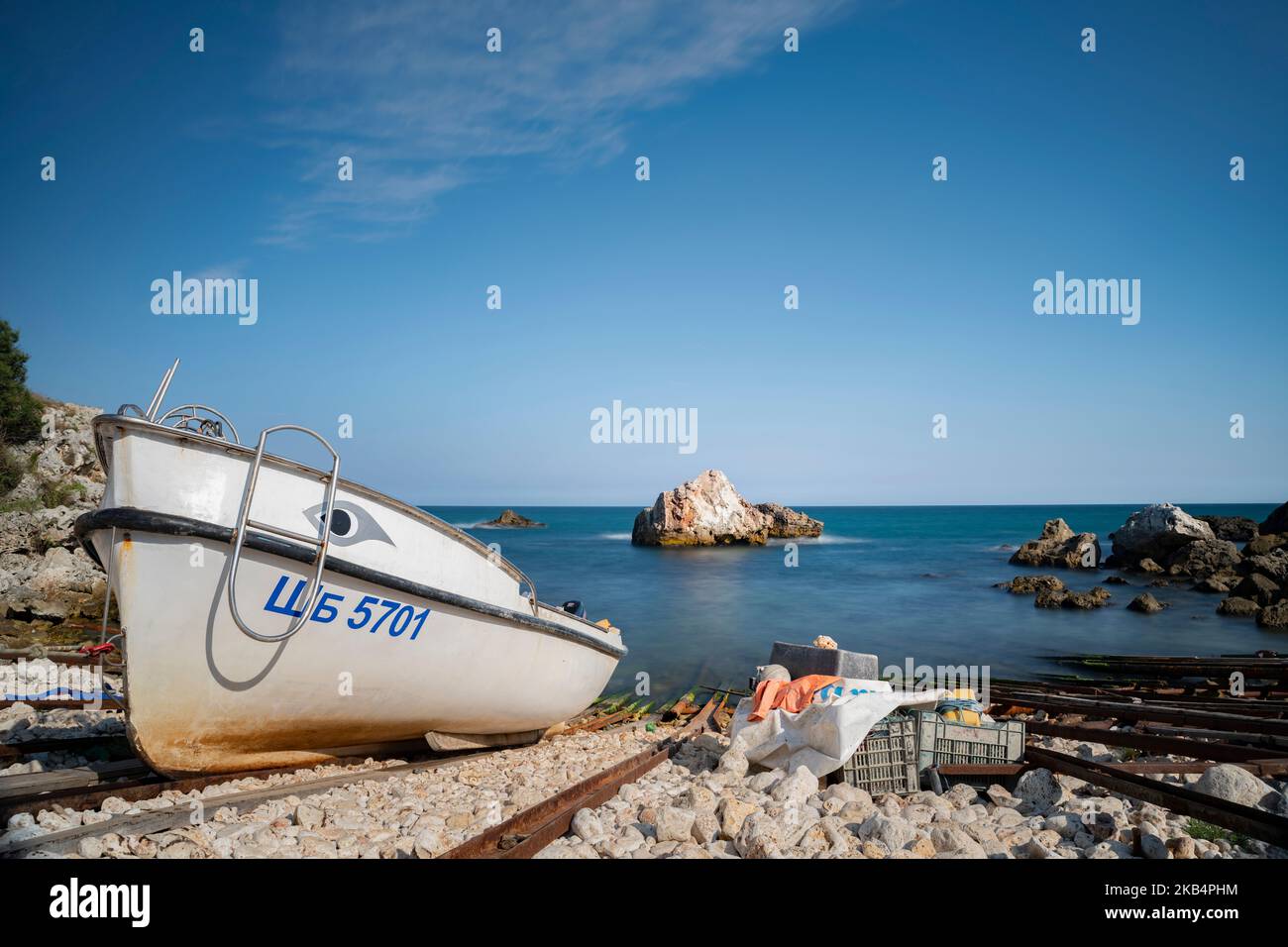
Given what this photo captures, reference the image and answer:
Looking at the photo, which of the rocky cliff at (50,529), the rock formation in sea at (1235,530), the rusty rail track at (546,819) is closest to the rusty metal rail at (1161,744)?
the rusty rail track at (546,819)

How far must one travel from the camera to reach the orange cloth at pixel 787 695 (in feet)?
22.6

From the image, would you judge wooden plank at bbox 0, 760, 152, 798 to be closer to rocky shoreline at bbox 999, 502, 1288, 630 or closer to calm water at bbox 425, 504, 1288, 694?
calm water at bbox 425, 504, 1288, 694

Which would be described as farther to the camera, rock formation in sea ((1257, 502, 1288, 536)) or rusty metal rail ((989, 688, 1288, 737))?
rock formation in sea ((1257, 502, 1288, 536))

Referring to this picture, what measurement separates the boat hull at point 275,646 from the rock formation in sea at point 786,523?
6194 centimetres

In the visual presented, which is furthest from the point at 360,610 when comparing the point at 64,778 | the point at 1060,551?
the point at 1060,551

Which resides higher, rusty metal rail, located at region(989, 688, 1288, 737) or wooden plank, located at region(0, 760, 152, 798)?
wooden plank, located at region(0, 760, 152, 798)

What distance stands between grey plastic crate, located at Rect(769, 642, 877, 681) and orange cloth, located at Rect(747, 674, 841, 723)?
1415mm

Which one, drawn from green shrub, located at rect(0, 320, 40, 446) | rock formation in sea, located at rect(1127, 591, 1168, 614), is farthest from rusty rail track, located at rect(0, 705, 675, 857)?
green shrub, located at rect(0, 320, 40, 446)

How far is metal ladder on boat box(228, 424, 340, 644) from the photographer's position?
4922 mm

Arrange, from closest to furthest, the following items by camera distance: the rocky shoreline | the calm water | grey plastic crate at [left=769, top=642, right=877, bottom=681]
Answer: grey plastic crate at [left=769, top=642, right=877, bottom=681]
the calm water
the rocky shoreline

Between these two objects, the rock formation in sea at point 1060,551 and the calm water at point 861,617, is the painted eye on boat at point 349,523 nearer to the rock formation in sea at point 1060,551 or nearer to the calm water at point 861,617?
the calm water at point 861,617

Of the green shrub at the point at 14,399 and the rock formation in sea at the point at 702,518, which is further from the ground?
the green shrub at the point at 14,399

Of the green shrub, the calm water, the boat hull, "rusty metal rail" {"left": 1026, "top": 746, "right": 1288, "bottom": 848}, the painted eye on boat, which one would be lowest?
the calm water

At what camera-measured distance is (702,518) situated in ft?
197
